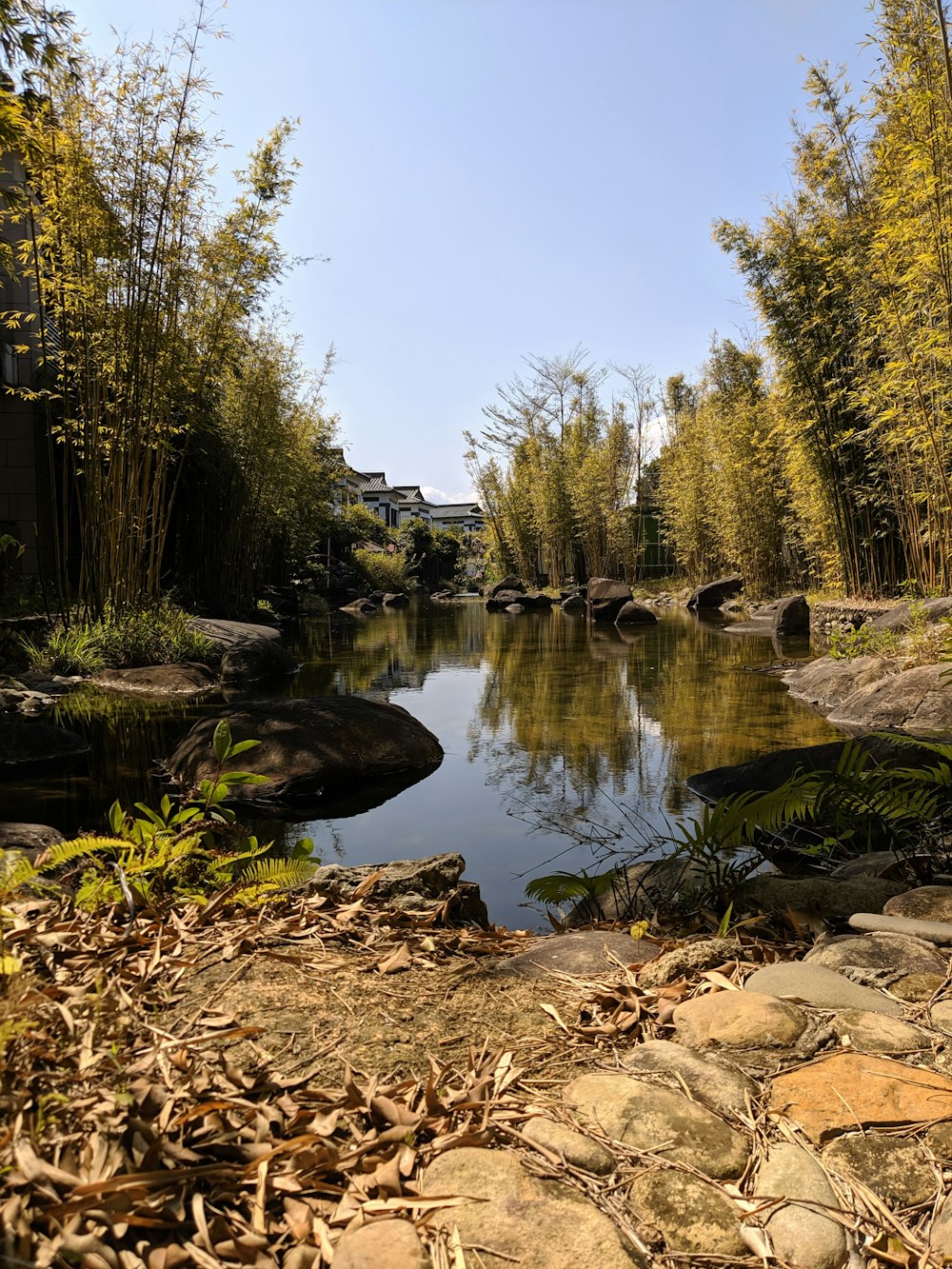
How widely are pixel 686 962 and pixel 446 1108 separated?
68cm

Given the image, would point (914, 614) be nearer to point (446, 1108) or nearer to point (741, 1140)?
point (741, 1140)

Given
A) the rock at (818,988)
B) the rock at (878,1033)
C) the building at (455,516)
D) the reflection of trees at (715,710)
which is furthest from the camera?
the building at (455,516)

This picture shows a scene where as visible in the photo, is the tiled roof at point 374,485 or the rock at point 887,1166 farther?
the tiled roof at point 374,485

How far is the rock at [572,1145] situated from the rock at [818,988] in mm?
526

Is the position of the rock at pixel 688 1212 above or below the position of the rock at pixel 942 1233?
above

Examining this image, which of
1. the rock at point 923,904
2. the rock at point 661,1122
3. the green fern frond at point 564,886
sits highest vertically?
the rock at point 661,1122

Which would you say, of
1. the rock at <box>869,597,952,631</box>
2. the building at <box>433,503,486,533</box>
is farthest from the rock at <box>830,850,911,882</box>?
the building at <box>433,503,486,533</box>

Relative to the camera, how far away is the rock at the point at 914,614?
5961mm

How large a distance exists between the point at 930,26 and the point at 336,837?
6.26 m

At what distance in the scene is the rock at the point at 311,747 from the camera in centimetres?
387

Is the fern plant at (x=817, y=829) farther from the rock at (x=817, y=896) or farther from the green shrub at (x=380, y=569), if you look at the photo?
the green shrub at (x=380, y=569)

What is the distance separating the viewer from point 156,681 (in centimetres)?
681

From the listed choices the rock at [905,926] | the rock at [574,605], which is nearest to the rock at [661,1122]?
the rock at [905,926]

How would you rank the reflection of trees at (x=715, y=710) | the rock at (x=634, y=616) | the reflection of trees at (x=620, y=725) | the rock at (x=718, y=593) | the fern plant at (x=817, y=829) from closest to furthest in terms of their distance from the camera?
the fern plant at (x=817, y=829) < the reflection of trees at (x=620, y=725) < the reflection of trees at (x=715, y=710) < the rock at (x=634, y=616) < the rock at (x=718, y=593)
